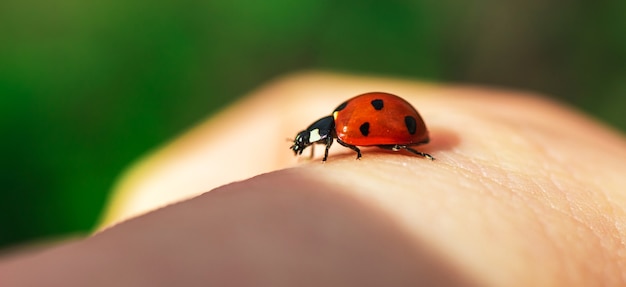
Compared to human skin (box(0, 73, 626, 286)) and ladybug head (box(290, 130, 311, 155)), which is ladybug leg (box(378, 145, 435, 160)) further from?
ladybug head (box(290, 130, 311, 155))

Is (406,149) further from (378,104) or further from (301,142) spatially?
(301,142)

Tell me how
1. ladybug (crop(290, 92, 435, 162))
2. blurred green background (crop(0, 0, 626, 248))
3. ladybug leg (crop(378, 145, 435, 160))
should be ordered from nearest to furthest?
ladybug leg (crop(378, 145, 435, 160)) < ladybug (crop(290, 92, 435, 162)) < blurred green background (crop(0, 0, 626, 248))

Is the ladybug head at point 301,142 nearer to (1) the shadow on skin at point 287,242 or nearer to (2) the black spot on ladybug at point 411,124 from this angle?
(2) the black spot on ladybug at point 411,124

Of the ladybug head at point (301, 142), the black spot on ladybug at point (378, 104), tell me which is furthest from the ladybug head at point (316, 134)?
the black spot on ladybug at point (378, 104)

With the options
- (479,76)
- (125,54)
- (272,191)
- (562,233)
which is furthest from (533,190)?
(479,76)

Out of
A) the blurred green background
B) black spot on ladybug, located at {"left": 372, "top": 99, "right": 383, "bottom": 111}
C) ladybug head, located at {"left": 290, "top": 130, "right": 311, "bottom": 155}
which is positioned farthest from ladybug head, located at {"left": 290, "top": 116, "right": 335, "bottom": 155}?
the blurred green background

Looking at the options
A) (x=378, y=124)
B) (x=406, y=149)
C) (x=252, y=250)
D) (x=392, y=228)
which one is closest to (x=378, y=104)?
(x=378, y=124)
